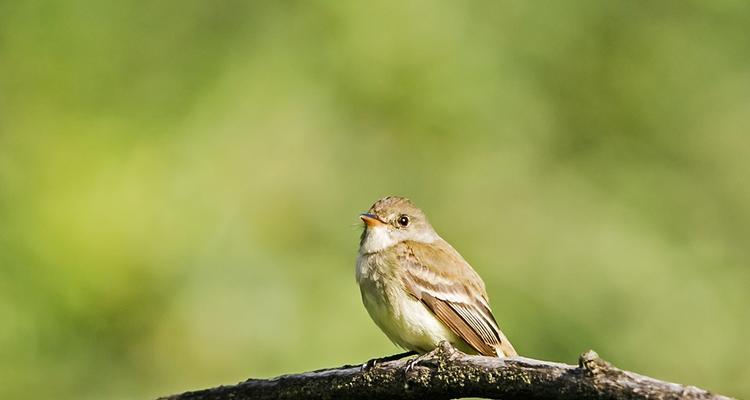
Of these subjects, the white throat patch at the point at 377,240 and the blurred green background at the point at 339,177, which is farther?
the blurred green background at the point at 339,177

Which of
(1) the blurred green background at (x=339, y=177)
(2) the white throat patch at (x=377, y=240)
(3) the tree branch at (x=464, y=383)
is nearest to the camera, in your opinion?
(3) the tree branch at (x=464, y=383)

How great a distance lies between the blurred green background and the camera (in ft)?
28.4

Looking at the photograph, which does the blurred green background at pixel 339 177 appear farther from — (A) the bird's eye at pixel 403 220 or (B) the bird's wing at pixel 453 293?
(B) the bird's wing at pixel 453 293

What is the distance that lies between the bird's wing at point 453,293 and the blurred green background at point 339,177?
5.30 ft

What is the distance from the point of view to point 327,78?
10.6 m

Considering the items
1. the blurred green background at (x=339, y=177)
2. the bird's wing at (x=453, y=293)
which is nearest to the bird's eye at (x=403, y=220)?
the bird's wing at (x=453, y=293)

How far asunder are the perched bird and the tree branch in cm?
102

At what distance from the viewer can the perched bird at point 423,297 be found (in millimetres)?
6363

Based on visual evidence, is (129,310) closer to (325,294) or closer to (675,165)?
(325,294)

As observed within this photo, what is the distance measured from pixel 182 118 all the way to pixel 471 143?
106 inches

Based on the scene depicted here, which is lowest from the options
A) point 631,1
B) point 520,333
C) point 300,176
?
point 520,333

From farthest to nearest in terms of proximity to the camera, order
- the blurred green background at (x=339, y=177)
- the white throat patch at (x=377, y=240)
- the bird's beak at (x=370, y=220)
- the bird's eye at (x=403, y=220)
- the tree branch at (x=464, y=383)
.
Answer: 1. the blurred green background at (x=339, y=177)
2. the bird's eye at (x=403, y=220)
3. the bird's beak at (x=370, y=220)
4. the white throat patch at (x=377, y=240)
5. the tree branch at (x=464, y=383)

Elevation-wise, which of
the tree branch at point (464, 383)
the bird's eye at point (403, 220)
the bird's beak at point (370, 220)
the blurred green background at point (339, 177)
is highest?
the blurred green background at point (339, 177)

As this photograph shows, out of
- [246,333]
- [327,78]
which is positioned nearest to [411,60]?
[327,78]
